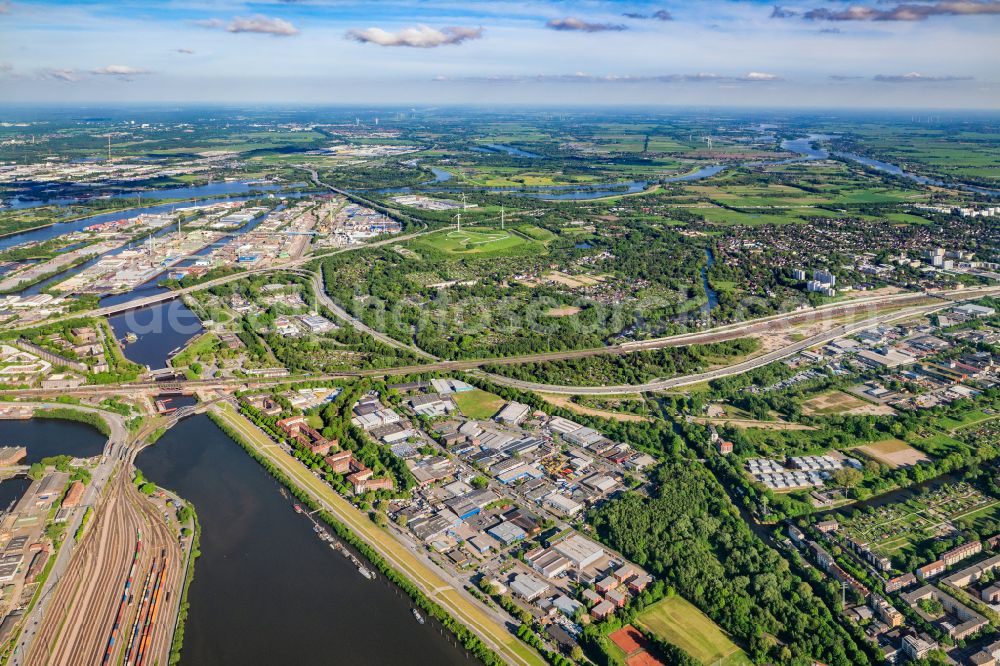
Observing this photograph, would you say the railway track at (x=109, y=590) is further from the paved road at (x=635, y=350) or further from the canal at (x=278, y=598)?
the paved road at (x=635, y=350)

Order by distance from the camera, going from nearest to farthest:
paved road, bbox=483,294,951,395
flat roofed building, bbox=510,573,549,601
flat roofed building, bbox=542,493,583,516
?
flat roofed building, bbox=510,573,549,601 → flat roofed building, bbox=542,493,583,516 → paved road, bbox=483,294,951,395

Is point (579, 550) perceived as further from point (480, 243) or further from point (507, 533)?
point (480, 243)

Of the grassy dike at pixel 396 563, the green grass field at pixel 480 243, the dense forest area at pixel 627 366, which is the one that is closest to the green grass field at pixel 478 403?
the dense forest area at pixel 627 366

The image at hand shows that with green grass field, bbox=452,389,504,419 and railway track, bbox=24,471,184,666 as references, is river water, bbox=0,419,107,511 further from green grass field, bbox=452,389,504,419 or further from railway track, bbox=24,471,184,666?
green grass field, bbox=452,389,504,419

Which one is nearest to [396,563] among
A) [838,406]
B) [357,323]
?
[838,406]

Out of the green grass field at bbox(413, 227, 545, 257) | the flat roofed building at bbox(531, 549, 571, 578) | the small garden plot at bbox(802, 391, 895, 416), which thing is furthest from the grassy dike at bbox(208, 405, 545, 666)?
the green grass field at bbox(413, 227, 545, 257)

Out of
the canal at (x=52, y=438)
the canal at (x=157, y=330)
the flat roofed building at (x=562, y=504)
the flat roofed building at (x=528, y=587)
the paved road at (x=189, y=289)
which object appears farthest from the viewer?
the paved road at (x=189, y=289)
